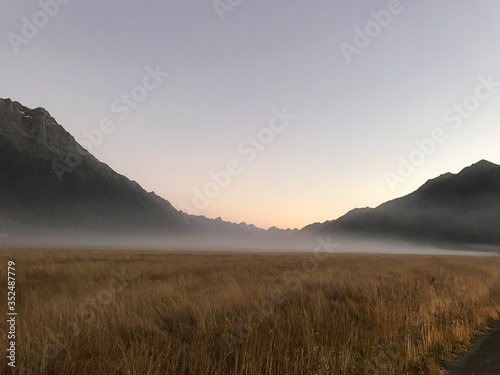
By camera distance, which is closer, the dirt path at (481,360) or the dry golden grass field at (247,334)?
the dry golden grass field at (247,334)

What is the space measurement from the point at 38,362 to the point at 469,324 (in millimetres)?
11854

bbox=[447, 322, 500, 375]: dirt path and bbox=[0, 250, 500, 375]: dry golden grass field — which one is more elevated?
bbox=[0, 250, 500, 375]: dry golden grass field

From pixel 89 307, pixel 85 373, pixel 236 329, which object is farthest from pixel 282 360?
pixel 89 307

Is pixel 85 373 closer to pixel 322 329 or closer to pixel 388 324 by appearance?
pixel 322 329

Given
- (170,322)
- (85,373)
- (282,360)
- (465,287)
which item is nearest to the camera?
(85,373)

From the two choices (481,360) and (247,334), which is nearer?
(247,334)

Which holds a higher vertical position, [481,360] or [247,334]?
[247,334]

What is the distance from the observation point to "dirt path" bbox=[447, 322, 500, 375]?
306 inches

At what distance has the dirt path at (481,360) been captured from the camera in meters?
7.78

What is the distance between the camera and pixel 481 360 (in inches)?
335

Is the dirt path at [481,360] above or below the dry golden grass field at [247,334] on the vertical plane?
below

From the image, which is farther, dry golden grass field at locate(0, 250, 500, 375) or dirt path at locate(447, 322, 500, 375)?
dirt path at locate(447, 322, 500, 375)

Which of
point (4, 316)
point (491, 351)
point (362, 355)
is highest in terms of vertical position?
point (4, 316)

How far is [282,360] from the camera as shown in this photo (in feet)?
20.9
